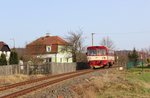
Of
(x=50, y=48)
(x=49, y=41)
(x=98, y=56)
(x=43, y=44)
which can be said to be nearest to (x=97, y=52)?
(x=98, y=56)

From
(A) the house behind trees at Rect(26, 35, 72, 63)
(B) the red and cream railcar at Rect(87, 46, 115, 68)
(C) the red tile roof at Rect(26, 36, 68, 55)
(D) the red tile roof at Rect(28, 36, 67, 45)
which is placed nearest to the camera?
(B) the red and cream railcar at Rect(87, 46, 115, 68)

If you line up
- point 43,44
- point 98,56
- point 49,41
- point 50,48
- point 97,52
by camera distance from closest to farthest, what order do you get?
1. point 98,56
2. point 97,52
3. point 43,44
4. point 50,48
5. point 49,41

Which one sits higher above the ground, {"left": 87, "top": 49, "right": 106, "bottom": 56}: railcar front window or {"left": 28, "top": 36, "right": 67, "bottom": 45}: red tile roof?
{"left": 28, "top": 36, "right": 67, "bottom": 45}: red tile roof

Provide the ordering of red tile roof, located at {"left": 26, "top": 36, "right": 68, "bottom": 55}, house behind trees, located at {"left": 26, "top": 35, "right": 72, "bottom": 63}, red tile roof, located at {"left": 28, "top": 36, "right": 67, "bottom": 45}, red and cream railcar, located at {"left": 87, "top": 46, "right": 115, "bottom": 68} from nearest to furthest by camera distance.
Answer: red and cream railcar, located at {"left": 87, "top": 46, "right": 115, "bottom": 68}, red tile roof, located at {"left": 26, "top": 36, "right": 68, "bottom": 55}, house behind trees, located at {"left": 26, "top": 35, "right": 72, "bottom": 63}, red tile roof, located at {"left": 28, "top": 36, "right": 67, "bottom": 45}

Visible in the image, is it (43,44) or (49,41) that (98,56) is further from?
(49,41)

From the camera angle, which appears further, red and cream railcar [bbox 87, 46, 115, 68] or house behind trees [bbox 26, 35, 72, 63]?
house behind trees [bbox 26, 35, 72, 63]

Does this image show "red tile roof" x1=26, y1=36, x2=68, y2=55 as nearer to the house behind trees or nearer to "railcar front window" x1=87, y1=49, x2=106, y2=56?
the house behind trees

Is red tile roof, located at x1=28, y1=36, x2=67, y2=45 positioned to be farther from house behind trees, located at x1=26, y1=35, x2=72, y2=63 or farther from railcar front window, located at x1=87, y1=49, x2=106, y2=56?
railcar front window, located at x1=87, y1=49, x2=106, y2=56

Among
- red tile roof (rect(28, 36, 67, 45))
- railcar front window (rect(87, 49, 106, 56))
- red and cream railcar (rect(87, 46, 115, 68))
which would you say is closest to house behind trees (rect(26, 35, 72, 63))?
red tile roof (rect(28, 36, 67, 45))

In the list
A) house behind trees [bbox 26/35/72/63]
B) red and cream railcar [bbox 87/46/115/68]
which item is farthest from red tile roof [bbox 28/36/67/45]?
red and cream railcar [bbox 87/46/115/68]

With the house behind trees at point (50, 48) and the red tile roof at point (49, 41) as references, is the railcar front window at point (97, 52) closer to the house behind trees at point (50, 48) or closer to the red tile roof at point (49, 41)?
the house behind trees at point (50, 48)

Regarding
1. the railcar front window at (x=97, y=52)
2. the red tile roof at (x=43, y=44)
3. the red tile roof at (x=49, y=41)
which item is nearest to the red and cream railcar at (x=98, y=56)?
the railcar front window at (x=97, y=52)

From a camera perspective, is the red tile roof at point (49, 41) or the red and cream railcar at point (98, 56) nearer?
the red and cream railcar at point (98, 56)

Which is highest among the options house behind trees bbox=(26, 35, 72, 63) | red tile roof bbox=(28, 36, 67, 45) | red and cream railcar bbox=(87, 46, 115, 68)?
red tile roof bbox=(28, 36, 67, 45)
